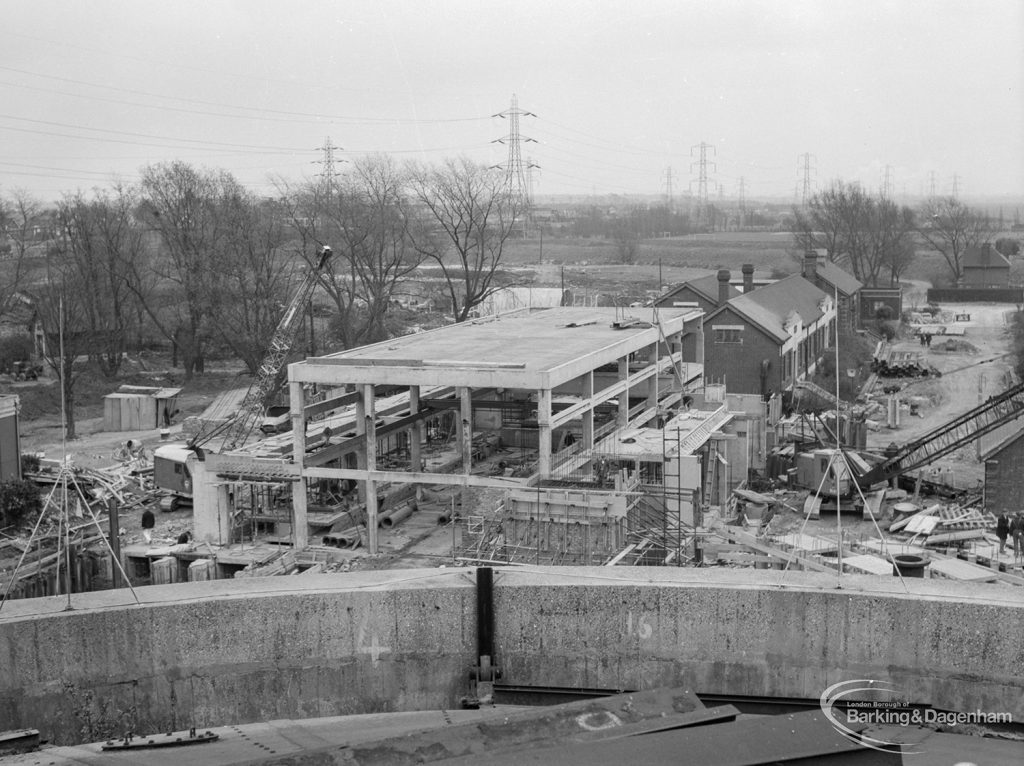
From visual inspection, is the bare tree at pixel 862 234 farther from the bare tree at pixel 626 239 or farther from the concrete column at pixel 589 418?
the concrete column at pixel 589 418

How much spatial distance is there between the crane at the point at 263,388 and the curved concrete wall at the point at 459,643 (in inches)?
619

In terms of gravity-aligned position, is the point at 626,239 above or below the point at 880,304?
above

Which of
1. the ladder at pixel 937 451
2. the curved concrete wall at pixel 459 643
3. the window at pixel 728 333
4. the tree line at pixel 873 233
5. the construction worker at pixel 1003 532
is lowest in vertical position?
the construction worker at pixel 1003 532

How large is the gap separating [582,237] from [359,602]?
106 metres

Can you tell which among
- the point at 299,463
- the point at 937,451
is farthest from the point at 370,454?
the point at 937,451

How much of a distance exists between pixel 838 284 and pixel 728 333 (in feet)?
53.3

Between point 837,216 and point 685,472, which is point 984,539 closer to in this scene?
point 685,472

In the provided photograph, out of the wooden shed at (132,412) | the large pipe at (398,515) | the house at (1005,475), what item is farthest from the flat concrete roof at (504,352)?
the wooden shed at (132,412)

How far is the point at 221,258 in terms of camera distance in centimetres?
4812

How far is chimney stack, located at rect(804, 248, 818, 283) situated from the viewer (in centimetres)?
5134

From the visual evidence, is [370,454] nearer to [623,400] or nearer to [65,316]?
[623,400]

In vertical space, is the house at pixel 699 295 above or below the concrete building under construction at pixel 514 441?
above

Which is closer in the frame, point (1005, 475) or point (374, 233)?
point (1005, 475)

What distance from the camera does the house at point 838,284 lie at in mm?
50656
